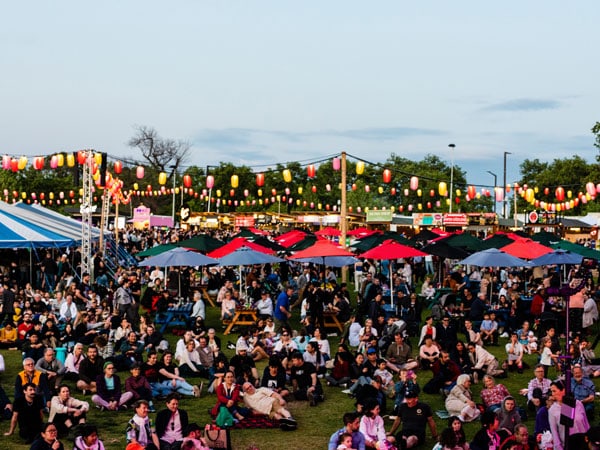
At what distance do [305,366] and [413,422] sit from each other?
2.90 meters

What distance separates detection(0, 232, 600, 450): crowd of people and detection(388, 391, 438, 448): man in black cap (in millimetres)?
17

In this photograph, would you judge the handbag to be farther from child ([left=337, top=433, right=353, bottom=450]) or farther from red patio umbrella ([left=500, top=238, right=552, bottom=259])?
red patio umbrella ([left=500, top=238, right=552, bottom=259])

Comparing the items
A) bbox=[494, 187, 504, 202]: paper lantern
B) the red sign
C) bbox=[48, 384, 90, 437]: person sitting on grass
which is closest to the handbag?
bbox=[48, 384, 90, 437]: person sitting on grass

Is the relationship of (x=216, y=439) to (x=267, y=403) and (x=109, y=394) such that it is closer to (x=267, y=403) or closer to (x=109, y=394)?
(x=267, y=403)

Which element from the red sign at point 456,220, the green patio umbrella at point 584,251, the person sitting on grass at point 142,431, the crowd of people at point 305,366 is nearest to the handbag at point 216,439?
the crowd of people at point 305,366

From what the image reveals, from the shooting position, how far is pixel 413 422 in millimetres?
9945

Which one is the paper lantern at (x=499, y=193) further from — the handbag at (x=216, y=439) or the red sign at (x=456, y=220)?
the handbag at (x=216, y=439)

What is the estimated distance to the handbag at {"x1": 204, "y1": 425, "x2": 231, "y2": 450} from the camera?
9.51m

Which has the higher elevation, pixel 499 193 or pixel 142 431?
pixel 499 193

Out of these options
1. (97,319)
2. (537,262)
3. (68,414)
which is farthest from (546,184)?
(68,414)

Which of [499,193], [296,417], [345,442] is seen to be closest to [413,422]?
[345,442]

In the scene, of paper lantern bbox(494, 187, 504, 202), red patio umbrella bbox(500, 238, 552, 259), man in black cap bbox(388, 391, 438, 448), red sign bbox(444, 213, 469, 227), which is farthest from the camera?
red sign bbox(444, 213, 469, 227)

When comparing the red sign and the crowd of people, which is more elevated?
Result: the red sign

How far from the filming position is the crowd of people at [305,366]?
9508mm
